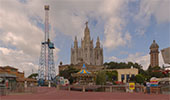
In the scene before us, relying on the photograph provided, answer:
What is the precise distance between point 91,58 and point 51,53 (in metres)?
60.5

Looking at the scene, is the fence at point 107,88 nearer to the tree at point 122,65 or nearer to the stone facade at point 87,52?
the tree at point 122,65

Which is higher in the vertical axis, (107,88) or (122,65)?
(122,65)

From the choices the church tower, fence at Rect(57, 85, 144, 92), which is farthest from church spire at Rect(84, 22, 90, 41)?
fence at Rect(57, 85, 144, 92)

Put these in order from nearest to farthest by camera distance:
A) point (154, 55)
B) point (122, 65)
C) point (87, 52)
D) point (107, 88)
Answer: point (107, 88)
point (122, 65)
point (87, 52)
point (154, 55)

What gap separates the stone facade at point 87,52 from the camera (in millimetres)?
142375

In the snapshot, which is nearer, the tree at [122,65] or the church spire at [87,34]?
the tree at [122,65]

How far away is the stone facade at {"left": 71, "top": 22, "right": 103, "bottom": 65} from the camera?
467 feet

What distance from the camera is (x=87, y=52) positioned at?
14238 centimetres

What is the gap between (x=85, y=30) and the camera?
474 feet

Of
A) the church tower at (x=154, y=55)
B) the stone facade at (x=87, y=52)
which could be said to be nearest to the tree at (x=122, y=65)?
the stone facade at (x=87, y=52)

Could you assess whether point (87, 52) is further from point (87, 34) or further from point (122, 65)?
point (122, 65)

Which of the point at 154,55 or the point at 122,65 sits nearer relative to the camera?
the point at 122,65

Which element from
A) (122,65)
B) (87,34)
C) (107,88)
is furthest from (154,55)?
(107,88)

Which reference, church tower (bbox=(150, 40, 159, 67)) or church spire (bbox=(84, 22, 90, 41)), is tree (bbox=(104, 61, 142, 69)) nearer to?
church spire (bbox=(84, 22, 90, 41))
